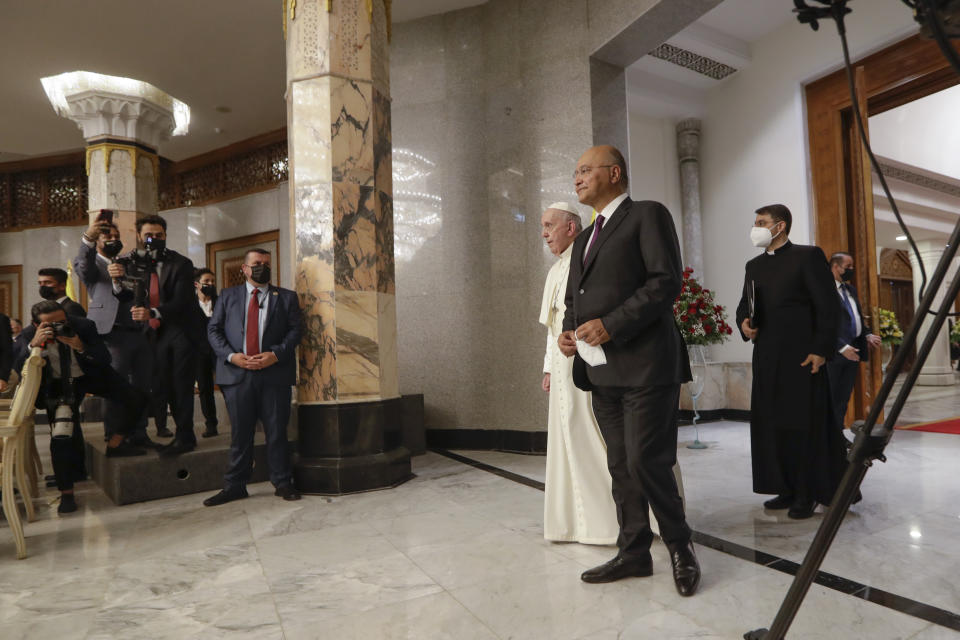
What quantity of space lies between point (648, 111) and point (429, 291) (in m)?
4.59

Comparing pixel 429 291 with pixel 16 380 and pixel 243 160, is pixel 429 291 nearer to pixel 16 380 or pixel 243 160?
pixel 16 380

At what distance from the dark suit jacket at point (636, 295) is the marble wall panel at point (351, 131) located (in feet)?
8.75

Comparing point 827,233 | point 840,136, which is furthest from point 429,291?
point 840,136

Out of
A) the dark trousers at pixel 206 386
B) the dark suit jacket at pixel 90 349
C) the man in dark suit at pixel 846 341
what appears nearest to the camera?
the dark suit jacket at pixel 90 349

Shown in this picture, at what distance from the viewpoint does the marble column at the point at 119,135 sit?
8555mm

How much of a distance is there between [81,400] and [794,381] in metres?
4.84

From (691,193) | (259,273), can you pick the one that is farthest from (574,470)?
(691,193)

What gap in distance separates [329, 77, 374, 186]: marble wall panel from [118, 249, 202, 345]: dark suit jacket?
1384 mm

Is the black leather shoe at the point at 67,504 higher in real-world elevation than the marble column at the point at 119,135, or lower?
lower

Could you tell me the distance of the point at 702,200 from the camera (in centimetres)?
891

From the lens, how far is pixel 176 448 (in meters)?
4.59

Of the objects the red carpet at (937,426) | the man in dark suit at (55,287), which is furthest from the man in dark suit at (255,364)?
the red carpet at (937,426)

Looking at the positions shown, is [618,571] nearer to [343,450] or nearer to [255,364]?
[343,450]

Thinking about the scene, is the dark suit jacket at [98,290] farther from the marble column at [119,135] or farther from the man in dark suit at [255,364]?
the marble column at [119,135]
